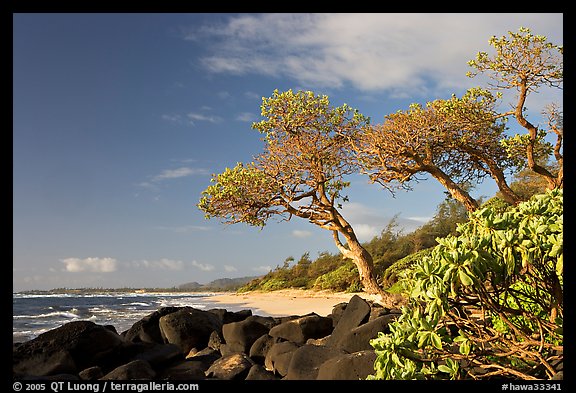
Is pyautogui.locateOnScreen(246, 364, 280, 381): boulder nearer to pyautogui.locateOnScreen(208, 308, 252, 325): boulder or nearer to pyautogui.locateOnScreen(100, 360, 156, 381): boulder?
pyautogui.locateOnScreen(100, 360, 156, 381): boulder

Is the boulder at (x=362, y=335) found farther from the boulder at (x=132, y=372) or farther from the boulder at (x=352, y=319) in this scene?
the boulder at (x=132, y=372)

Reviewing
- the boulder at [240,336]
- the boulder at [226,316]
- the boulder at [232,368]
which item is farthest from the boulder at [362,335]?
the boulder at [226,316]

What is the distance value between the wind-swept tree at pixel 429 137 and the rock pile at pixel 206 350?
456cm

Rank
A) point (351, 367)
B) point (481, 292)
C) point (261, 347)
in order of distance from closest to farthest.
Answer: point (481, 292) → point (351, 367) → point (261, 347)

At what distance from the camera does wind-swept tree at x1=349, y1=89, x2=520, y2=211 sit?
39.3ft

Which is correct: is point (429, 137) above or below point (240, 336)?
above

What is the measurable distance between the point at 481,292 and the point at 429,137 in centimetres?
982

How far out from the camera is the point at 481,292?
2.99 meters

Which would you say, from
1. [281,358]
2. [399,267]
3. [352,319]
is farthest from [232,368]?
[399,267]

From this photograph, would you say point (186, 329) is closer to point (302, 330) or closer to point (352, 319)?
point (302, 330)

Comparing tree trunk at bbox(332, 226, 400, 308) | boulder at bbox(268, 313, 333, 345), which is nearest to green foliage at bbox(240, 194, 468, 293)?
tree trunk at bbox(332, 226, 400, 308)

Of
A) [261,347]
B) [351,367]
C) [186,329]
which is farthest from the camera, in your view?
[186,329]

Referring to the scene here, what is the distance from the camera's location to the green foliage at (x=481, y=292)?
2.88 metres
